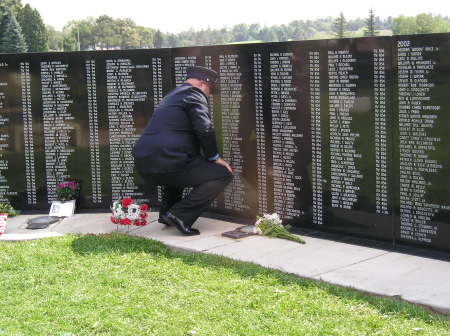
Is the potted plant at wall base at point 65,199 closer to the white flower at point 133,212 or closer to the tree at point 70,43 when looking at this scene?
the white flower at point 133,212

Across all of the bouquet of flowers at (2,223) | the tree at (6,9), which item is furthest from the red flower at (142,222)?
the tree at (6,9)

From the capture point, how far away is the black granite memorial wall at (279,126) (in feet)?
23.2

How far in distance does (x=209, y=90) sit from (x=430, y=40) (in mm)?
2489

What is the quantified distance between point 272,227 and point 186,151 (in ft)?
3.91

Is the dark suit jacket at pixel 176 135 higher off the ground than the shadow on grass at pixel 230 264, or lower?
higher

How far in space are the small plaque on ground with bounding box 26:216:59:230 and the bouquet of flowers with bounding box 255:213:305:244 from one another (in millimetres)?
2542

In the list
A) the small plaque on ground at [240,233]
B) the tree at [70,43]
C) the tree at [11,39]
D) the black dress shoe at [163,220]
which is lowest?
the small plaque on ground at [240,233]

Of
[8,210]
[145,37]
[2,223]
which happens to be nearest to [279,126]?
[2,223]

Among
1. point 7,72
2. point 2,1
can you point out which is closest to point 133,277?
point 7,72

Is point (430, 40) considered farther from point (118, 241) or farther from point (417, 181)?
point (118, 241)

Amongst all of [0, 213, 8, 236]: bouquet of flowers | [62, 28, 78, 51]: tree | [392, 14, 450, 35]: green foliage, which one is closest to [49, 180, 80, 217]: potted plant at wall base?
[0, 213, 8, 236]: bouquet of flowers

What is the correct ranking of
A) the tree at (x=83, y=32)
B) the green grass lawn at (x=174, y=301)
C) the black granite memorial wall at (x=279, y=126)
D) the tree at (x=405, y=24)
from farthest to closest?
the tree at (x=405, y=24) < the tree at (x=83, y=32) < the black granite memorial wall at (x=279, y=126) < the green grass lawn at (x=174, y=301)

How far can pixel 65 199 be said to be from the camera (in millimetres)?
9555

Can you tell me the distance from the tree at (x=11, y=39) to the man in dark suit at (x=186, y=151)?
89343 millimetres
